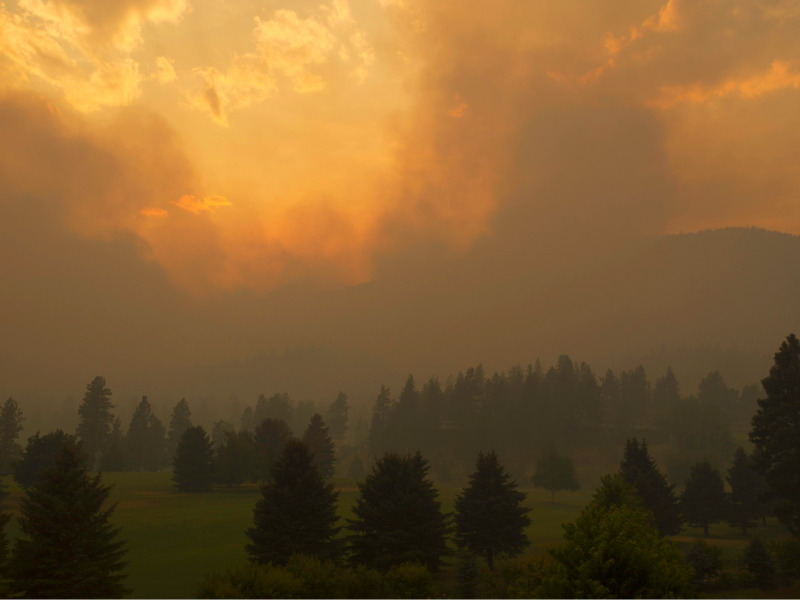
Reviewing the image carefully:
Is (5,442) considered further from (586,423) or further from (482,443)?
(586,423)

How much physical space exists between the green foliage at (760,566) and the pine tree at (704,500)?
93.7ft

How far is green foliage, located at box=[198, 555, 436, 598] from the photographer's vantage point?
26.3 metres

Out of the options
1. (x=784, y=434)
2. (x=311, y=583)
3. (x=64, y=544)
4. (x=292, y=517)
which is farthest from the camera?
(x=784, y=434)

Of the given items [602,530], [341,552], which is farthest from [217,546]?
[602,530]

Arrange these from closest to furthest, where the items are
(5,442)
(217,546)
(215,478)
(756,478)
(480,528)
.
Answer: (480,528) → (217,546) → (756,478) → (215,478) → (5,442)

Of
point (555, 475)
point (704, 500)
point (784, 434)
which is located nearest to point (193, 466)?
point (555, 475)

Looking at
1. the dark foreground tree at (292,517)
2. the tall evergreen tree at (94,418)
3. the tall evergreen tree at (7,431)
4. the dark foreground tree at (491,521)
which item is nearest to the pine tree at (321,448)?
the tall evergreen tree at (94,418)

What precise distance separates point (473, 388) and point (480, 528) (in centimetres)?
10825

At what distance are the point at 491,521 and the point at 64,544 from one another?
3286cm

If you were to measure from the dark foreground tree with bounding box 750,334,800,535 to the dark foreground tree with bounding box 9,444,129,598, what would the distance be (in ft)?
164

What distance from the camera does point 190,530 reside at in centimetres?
5659

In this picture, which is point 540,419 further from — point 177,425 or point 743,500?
point 177,425

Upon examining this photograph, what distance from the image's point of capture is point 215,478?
87812mm

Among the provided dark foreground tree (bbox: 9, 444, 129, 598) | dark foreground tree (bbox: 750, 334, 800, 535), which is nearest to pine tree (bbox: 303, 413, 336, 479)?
dark foreground tree (bbox: 9, 444, 129, 598)
